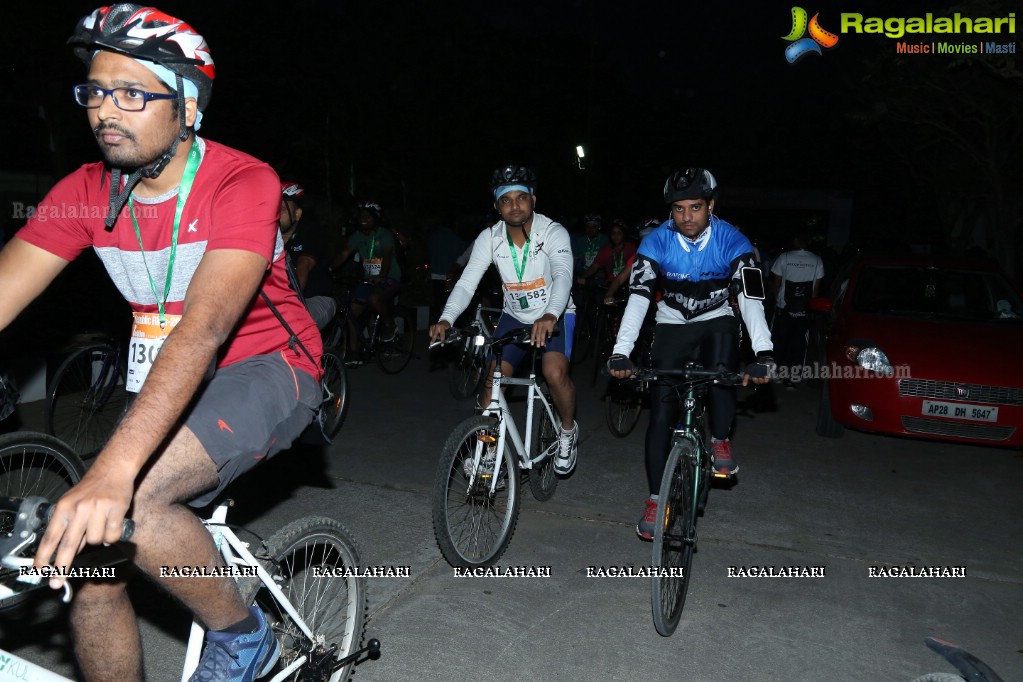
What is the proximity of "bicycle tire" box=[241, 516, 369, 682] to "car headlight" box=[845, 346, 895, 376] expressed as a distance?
223 inches

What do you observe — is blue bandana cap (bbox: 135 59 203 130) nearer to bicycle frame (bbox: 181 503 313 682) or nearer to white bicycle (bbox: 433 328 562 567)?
bicycle frame (bbox: 181 503 313 682)

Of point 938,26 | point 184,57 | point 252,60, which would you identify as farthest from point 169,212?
point 252,60

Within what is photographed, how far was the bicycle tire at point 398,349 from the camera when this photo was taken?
10523 millimetres

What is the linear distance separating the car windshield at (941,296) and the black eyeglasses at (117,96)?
737 cm

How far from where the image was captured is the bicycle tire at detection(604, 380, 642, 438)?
7844 millimetres

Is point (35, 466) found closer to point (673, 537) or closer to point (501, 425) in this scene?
point (501, 425)

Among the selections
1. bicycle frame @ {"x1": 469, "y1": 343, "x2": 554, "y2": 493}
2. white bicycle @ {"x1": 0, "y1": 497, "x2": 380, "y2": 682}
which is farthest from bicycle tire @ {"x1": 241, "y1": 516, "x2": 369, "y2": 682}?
bicycle frame @ {"x1": 469, "y1": 343, "x2": 554, "y2": 493}

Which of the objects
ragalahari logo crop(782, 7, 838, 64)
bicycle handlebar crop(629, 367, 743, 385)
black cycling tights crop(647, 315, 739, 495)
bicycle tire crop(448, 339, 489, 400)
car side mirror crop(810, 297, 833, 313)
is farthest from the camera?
ragalahari logo crop(782, 7, 838, 64)

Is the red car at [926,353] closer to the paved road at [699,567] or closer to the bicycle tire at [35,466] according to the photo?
the paved road at [699,567]

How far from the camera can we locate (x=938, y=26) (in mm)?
17547

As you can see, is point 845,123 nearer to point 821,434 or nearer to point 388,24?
point 388,24

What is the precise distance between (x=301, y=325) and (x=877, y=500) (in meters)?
5.20

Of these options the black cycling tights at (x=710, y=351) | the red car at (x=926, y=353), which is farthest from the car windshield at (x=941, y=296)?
the black cycling tights at (x=710, y=351)

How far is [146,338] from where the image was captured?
257 centimetres
